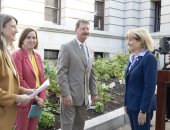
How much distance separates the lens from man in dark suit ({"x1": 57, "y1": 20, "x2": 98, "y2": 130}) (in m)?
4.95

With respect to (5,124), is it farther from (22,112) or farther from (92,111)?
(92,111)

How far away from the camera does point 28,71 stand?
15.6 feet

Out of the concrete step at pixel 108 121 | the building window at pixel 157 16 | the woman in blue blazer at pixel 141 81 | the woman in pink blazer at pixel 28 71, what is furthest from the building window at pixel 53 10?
the woman in blue blazer at pixel 141 81

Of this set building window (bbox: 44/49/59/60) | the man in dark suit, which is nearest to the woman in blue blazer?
the man in dark suit

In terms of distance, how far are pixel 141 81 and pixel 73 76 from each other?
108 centimetres

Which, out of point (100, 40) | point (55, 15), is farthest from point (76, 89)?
point (100, 40)

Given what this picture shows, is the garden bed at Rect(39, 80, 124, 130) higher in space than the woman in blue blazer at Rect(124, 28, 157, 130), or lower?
lower

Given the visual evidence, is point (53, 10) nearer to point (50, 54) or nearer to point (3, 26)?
point (50, 54)

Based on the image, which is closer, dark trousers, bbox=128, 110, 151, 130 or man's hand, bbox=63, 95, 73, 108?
dark trousers, bbox=128, 110, 151, 130

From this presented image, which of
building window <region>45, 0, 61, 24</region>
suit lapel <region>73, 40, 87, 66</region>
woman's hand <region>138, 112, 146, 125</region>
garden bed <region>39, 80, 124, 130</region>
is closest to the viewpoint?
woman's hand <region>138, 112, 146, 125</region>

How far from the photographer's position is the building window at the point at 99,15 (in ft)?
65.1

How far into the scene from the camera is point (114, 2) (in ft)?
65.8

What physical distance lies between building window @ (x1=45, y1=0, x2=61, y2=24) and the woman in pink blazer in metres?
12.1

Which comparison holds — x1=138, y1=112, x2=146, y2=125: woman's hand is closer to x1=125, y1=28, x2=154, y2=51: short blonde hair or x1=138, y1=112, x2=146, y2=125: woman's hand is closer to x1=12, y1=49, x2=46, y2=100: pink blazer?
x1=125, y1=28, x2=154, y2=51: short blonde hair
